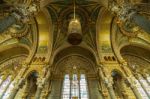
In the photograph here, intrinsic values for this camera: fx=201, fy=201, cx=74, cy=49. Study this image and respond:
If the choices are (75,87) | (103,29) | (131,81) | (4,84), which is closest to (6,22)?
(75,87)

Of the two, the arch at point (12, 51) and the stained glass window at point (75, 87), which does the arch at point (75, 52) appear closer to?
the stained glass window at point (75, 87)

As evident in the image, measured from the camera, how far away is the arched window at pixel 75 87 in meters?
13.1

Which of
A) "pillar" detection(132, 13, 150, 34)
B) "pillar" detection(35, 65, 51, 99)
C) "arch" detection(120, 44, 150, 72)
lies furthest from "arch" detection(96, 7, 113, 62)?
"pillar" detection(132, 13, 150, 34)

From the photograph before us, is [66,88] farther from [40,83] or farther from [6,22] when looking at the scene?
[6,22]

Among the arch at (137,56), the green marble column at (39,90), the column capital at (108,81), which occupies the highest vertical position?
the arch at (137,56)

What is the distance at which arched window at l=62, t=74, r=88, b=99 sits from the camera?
13.1 metres

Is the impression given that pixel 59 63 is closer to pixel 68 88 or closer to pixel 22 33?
pixel 68 88

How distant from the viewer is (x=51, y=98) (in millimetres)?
12930

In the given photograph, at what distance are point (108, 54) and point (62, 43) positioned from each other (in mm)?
3646

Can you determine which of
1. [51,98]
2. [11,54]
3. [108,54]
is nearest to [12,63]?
[11,54]

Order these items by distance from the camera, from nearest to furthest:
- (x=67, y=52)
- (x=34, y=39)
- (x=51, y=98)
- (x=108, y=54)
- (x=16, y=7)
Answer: (x=16, y=7) → (x=51, y=98) → (x=108, y=54) → (x=34, y=39) → (x=67, y=52)

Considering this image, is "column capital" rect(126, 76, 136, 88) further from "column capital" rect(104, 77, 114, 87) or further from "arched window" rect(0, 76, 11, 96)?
"arched window" rect(0, 76, 11, 96)

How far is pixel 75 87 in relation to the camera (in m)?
13.7

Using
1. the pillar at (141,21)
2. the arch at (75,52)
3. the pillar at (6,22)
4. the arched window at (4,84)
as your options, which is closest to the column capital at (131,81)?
the pillar at (141,21)
